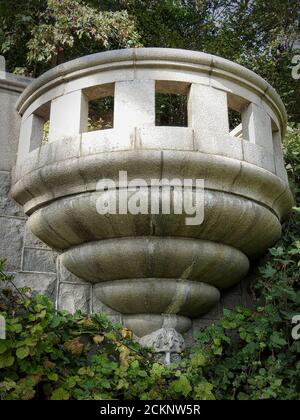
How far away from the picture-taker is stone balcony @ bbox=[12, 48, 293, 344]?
293 centimetres

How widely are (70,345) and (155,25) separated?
25.7 ft

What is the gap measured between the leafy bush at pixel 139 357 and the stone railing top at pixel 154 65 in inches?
50.1

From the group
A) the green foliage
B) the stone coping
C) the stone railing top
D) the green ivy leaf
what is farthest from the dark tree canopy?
the green ivy leaf

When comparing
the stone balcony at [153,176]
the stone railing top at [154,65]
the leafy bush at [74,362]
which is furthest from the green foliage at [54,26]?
the leafy bush at [74,362]

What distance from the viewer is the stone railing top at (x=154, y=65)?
3115 mm

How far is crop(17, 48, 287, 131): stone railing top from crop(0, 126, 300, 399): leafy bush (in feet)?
4.18

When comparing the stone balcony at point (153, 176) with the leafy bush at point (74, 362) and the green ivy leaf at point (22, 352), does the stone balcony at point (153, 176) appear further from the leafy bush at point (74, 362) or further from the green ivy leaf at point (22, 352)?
the green ivy leaf at point (22, 352)

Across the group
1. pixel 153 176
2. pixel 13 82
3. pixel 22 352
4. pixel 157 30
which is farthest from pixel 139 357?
pixel 157 30

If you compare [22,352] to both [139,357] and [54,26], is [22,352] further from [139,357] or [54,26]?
[54,26]

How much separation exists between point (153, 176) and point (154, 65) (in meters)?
0.80

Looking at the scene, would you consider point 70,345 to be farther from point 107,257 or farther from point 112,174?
point 112,174

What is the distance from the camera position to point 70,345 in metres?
2.87

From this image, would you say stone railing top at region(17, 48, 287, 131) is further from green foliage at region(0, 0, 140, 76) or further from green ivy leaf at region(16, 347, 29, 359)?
green foliage at region(0, 0, 140, 76)

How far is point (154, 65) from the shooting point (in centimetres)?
312
